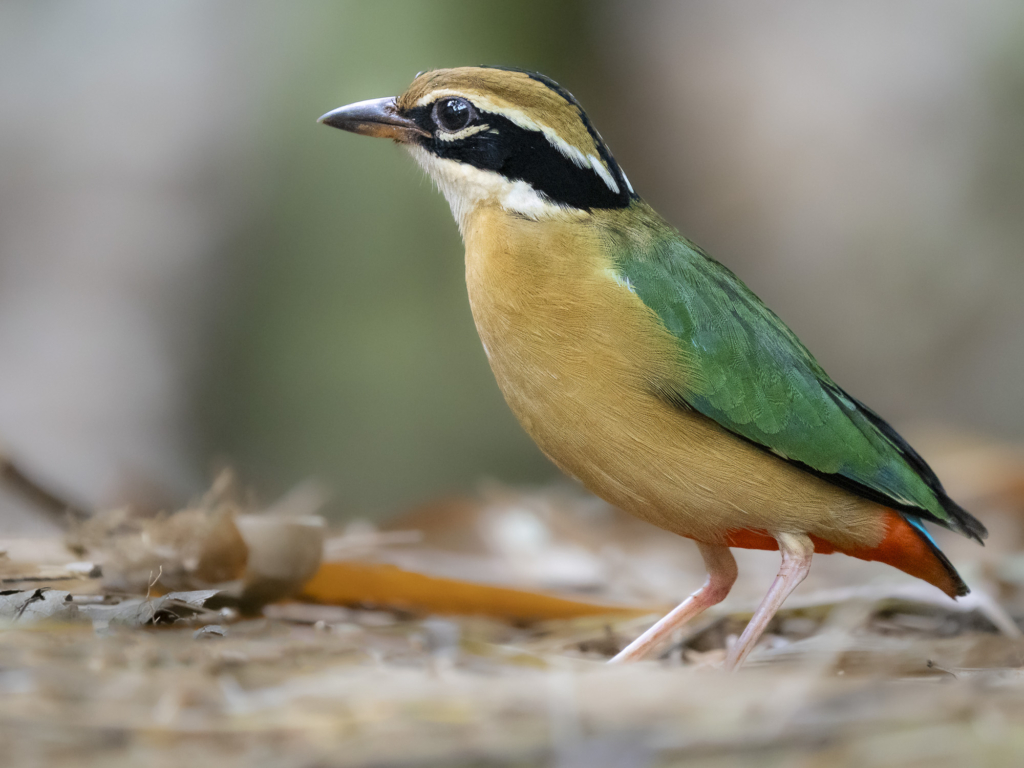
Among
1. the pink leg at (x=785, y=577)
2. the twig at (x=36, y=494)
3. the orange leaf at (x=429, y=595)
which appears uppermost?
→ the twig at (x=36, y=494)

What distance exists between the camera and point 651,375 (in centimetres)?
331

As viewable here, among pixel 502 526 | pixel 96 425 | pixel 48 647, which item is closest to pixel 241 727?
pixel 48 647

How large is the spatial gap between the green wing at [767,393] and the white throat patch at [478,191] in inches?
15.7

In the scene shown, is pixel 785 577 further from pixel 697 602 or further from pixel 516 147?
pixel 516 147

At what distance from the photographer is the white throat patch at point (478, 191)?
376cm

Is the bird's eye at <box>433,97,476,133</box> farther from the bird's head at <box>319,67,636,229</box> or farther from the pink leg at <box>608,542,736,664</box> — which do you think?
the pink leg at <box>608,542,736,664</box>

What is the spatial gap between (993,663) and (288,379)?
26.2ft

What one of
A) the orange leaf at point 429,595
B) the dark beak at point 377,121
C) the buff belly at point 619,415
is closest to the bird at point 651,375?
the buff belly at point 619,415

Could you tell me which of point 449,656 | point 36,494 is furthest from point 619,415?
point 36,494

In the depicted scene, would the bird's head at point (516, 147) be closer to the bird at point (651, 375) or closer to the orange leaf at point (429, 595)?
the bird at point (651, 375)

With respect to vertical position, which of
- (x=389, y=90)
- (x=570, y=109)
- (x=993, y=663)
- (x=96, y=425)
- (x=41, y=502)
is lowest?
(x=96, y=425)

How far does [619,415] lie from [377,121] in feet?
5.71

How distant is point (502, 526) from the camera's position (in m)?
5.53

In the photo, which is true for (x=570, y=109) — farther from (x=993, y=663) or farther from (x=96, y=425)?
(x=96, y=425)
